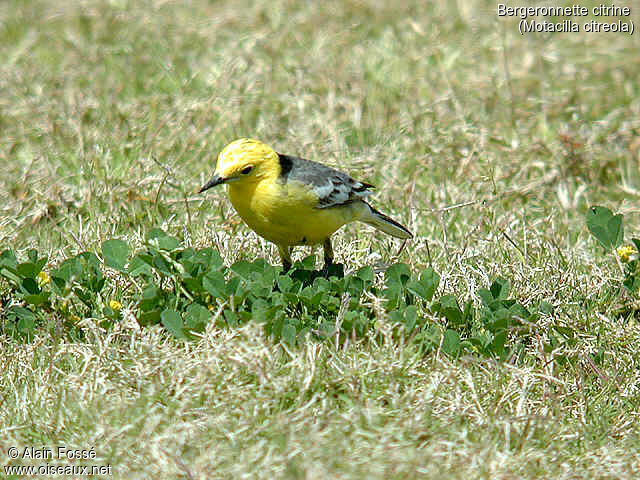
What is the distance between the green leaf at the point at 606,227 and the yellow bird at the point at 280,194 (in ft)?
4.39

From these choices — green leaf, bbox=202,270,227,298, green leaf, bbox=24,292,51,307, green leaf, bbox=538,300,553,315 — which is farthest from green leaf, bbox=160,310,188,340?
green leaf, bbox=538,300,553,315

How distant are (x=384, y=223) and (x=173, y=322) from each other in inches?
63.2

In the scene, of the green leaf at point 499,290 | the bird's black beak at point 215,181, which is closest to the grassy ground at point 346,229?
the green leaf at point 499,290

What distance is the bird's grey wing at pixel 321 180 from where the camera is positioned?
191 inches

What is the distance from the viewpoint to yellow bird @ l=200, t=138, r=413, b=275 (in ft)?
15.3

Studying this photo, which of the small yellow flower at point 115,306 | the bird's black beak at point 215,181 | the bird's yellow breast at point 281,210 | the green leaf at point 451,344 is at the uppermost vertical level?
the bird's black beak at point 215,181

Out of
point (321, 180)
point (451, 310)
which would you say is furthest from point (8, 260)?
point (451, 310)

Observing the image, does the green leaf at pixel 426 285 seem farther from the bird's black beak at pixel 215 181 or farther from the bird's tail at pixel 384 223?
the bird's black beak at pixel 215 181

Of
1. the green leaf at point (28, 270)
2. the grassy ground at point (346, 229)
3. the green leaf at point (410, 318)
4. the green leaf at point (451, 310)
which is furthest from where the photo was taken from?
the green leaf at point (28, 270)

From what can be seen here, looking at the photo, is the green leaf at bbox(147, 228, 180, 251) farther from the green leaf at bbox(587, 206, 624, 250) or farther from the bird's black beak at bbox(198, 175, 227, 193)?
the green leaf at bbox(587, 206, 624, 250)

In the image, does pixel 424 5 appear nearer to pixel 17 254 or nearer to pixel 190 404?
pixel 17 254

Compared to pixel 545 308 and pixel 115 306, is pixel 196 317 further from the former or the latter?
pixel 545 308

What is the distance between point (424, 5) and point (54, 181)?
5.29 meters

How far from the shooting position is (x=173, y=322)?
14.2ft
